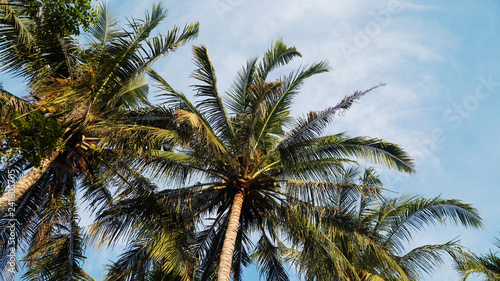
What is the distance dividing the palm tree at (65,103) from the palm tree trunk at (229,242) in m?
3.21

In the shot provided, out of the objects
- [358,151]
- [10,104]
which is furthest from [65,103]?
[358,151]

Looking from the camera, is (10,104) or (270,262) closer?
(10,104)

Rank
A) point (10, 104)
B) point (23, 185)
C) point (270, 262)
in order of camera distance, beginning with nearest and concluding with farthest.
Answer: point (23, 185) → point (10, 104) → point (270, 262)

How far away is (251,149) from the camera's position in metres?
12.9

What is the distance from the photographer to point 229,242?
12.3m

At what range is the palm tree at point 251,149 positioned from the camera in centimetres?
1283

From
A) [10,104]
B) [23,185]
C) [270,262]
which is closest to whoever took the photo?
[23,185]

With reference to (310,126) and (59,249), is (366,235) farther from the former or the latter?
(59,249)

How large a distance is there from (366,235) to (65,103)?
7799mm

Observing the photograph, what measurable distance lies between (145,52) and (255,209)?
489 centimetres

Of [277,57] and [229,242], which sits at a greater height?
[277,57]

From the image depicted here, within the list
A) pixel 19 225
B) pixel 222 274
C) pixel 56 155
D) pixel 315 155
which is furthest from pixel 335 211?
pixel 19 225

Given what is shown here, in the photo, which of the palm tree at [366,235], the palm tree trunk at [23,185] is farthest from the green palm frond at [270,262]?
the palm tree trunk at [23,185]

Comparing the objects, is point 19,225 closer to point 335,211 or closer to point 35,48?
point 35,48
